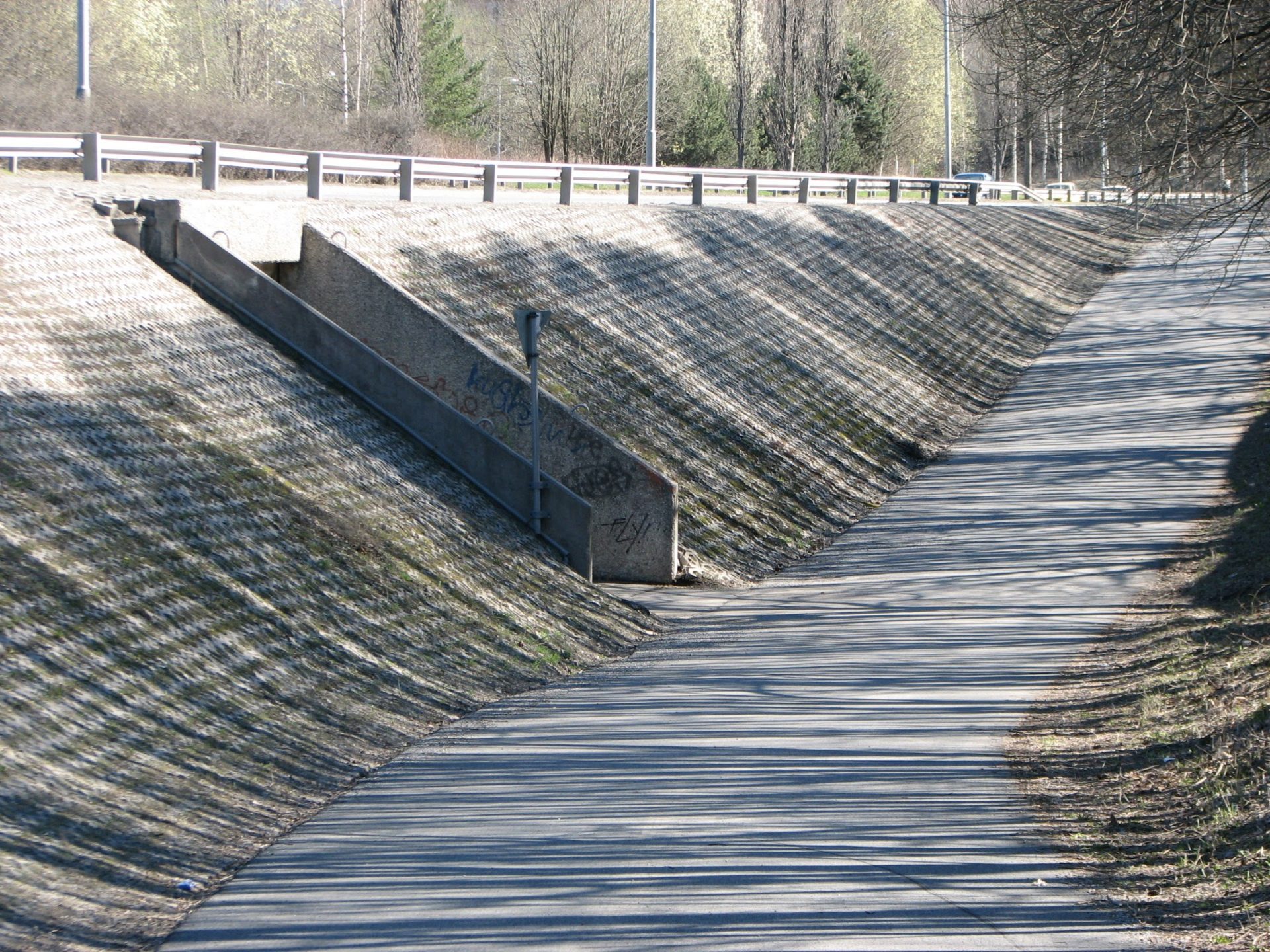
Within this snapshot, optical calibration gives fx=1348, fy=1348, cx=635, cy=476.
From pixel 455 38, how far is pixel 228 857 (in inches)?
2375

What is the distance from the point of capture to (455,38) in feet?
207

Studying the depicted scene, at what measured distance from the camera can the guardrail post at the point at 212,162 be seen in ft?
54.0

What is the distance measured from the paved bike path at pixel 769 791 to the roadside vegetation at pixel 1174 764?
28 cm

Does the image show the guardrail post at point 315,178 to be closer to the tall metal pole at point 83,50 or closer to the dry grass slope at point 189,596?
the dry grass slope at point 189,596

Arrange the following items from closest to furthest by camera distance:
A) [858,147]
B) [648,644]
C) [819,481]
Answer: [648,644], [819,481], [858,147]

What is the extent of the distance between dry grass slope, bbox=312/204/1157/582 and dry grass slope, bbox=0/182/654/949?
129 inches

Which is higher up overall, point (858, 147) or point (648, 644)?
point (858, 147)

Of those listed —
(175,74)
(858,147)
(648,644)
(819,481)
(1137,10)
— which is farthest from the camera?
(858,147)

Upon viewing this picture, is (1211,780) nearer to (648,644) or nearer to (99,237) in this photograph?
(648,644)

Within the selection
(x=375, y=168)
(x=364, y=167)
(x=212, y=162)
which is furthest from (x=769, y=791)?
(x=375, y=168)

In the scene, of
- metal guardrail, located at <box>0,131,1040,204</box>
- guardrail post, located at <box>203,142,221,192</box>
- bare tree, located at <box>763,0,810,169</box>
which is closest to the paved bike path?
guardrail post, located at <box>203,142,221,192</box>

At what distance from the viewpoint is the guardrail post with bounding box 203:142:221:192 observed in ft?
54.0

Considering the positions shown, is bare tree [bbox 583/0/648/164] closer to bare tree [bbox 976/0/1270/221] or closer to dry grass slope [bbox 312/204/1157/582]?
dry grass slope [bbox 312/204/1157/582]

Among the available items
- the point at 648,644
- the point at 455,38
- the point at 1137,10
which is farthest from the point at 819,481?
the point at 455,38
